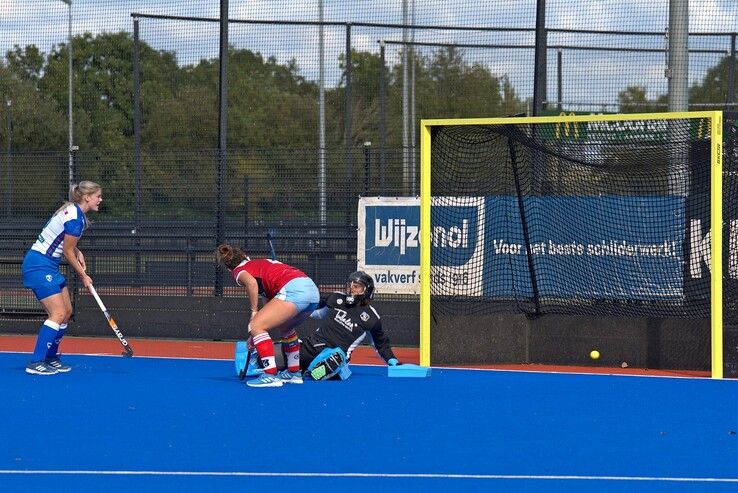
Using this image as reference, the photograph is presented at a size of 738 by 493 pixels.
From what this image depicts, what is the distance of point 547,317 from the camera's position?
13.1 meters

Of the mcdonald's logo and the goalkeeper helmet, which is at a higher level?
the mcdonald's logo

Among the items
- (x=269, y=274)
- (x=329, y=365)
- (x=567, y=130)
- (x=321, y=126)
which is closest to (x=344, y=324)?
(x=329, y=365)

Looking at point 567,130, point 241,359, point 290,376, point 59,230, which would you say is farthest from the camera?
point 567,130

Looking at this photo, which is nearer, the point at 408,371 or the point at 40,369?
the point at 40,369

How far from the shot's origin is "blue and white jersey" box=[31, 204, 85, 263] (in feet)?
37.7

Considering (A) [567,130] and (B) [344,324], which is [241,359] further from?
(A) [567,130]

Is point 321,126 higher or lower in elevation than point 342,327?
higher

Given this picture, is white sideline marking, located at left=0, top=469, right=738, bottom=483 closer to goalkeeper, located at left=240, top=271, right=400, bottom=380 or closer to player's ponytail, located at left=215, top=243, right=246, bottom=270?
player's ponytail, located at left=215, top=243, right=246, bottom=270

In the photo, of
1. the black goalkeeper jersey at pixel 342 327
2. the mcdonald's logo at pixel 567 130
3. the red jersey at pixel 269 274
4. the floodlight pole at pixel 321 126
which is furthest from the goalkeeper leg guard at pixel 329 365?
the floodlight pole at pixel 321 126

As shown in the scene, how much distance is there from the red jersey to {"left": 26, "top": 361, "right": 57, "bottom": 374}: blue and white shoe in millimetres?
2167

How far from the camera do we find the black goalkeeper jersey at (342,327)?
11.6 m

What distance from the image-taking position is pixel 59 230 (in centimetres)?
1158

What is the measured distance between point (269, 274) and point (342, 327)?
1.00 meters

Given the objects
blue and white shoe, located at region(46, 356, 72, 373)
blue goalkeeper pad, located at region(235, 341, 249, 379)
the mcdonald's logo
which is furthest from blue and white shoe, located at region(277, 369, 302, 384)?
the mcdonald's logo
